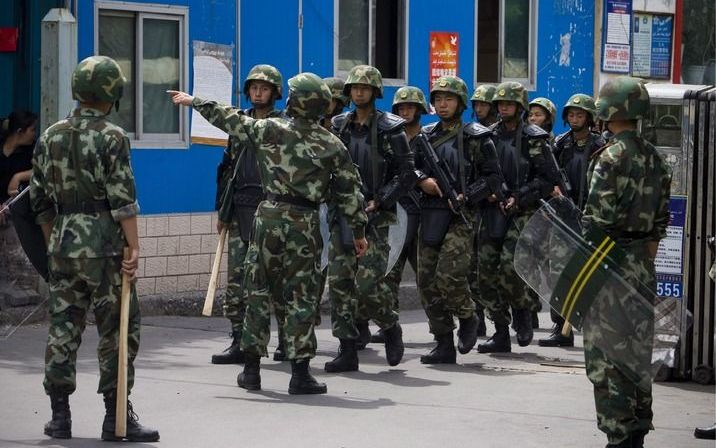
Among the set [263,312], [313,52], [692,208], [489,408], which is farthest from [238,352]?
[313,52]

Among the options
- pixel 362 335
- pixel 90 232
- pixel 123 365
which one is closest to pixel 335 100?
pixel 362 335

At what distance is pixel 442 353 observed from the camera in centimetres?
1130

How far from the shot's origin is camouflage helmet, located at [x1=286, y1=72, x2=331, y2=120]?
9555 millimetres

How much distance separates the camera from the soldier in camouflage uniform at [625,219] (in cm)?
771

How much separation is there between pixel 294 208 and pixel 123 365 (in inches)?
80.5

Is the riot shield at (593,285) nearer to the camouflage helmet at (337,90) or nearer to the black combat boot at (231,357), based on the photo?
the black combat boot at (231,357)

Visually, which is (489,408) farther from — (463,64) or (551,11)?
(551,11)

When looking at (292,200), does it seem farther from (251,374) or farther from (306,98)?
(251,374)

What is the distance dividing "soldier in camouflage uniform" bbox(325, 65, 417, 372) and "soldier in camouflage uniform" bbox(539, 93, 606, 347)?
2.31m

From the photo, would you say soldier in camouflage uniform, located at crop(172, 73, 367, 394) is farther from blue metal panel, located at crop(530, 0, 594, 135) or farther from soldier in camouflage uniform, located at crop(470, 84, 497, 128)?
blue metal panel, located at crop(530, 0, 594, 135)

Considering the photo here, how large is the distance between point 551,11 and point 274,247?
31.1 feet

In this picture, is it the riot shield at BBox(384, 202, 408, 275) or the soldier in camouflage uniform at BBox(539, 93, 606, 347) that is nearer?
the riot shield at BBox(384, 202, 408, 275)

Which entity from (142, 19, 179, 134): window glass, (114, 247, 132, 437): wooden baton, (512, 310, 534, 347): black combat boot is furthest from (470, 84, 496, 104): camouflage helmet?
(114, 247, 132, 437): wooden baton

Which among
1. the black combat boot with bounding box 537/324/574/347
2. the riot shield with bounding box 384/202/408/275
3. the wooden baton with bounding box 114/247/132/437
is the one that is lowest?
the black combat boot with bounding box 537/324/574/347
